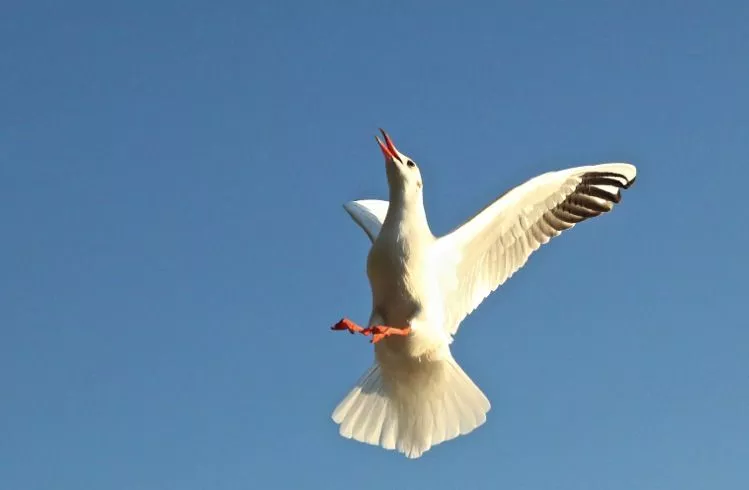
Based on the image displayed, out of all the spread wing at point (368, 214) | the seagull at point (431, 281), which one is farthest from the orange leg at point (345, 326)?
the spread wing at point (368, 214)

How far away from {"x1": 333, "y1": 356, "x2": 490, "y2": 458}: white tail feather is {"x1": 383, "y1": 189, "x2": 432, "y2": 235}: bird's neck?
1.29 meters

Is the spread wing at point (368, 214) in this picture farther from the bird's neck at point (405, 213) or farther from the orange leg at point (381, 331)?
the orange leg at point (381, 331)

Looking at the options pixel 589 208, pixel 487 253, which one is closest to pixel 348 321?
pixel 487 253

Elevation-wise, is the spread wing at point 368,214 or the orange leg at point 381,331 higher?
the spread wing at point 368,214

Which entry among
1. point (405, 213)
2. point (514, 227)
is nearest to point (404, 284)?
point (405, 213)

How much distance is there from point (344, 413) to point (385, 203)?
2628 mm

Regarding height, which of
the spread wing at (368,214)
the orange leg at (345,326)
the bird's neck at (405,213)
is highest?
the spread wing at (368,214)

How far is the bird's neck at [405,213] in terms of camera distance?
31.2 ft

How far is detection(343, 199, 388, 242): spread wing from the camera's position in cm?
1152

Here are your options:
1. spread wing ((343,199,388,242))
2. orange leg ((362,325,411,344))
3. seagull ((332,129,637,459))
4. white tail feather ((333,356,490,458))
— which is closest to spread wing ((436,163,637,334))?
seagull ((332,129,637,459))

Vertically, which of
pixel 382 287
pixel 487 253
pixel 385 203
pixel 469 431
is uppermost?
pixel 385 203

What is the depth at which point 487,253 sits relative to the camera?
35.5ft

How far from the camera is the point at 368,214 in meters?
11.8

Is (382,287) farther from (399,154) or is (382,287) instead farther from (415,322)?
(399,154)
